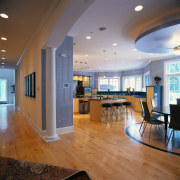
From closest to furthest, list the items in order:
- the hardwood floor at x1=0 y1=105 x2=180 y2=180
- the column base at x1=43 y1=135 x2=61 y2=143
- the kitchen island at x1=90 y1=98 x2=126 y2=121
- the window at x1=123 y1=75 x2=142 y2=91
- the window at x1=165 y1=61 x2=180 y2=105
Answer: the hardwood floor at x1=0 y1=105 x2=180 y2=180 → the column base at x1=43 y1=135 x2=61 y2=143 → the kitchen island at x1=90 y1=98 x2=126 y2=121 → the window at x1=165 y1=61 x2=180 y2=105 → the window at x1=123 y1=75 x2=142 y2=91

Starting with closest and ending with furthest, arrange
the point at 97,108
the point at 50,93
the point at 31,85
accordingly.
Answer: the point at 50,93, the point at 31,85, the point at 97,108

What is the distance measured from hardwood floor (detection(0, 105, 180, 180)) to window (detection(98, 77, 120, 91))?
8535 mm

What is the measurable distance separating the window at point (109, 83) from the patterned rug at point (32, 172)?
37.1 feet

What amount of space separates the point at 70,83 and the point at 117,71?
28.2 feet

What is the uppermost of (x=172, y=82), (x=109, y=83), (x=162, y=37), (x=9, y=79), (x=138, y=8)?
(x=138, y=8)

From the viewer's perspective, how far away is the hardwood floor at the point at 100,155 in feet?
7.09

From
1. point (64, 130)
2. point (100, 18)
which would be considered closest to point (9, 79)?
point (64, 130)

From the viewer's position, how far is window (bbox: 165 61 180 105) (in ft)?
21.5

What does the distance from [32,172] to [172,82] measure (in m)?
7.35

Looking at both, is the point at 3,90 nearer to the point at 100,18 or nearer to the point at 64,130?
the point at 64,130

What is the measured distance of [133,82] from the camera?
36.7 feet

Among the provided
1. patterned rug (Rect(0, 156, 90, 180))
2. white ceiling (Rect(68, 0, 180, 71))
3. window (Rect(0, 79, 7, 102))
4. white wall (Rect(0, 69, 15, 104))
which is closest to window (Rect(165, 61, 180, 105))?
white ceiling (Rect(68, 0, 180, 71))

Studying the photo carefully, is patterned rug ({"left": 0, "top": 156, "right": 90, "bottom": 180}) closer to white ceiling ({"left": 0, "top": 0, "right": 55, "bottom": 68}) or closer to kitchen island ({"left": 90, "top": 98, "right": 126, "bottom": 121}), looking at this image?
white ceiling ({"left": 0, "top": 0, "right": 55, "bottom": 68})

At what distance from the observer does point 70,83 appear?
14.2ft
